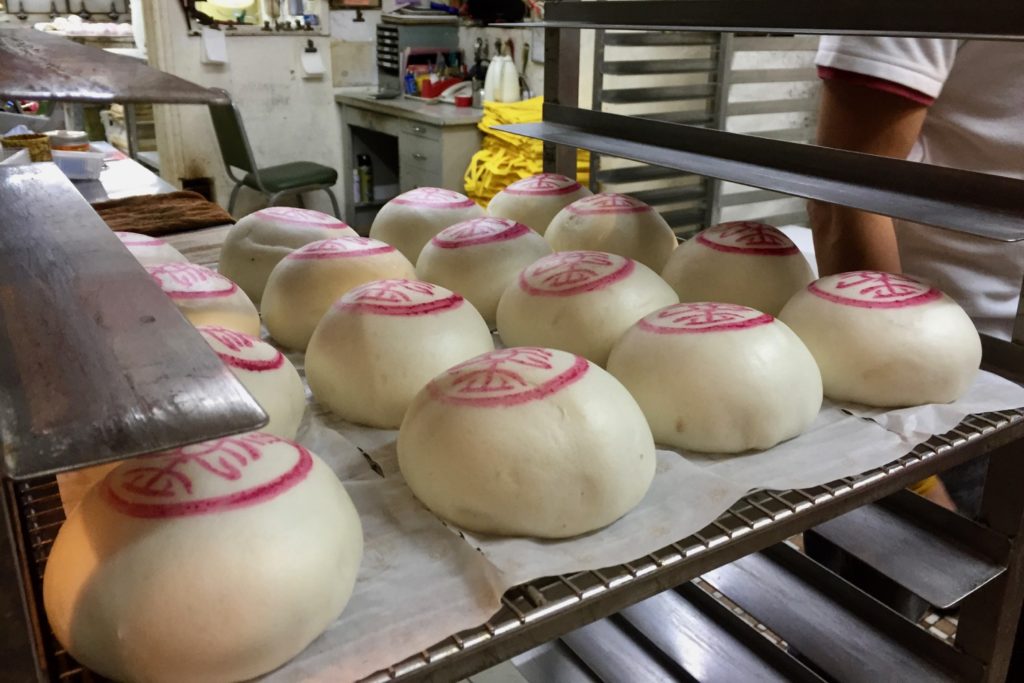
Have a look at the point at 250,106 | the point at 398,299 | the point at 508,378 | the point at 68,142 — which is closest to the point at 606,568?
the point at 508,378

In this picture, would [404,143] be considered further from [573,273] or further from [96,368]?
[96,368]

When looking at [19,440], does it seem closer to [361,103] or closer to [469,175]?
[469,175]

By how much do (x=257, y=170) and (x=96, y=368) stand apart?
4.08 meters

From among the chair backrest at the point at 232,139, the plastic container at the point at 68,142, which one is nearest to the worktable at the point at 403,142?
the chair backrest at the point at 232,139

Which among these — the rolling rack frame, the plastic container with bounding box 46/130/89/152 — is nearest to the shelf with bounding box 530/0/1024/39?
the rolling rack frame

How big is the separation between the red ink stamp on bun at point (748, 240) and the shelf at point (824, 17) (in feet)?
0.94

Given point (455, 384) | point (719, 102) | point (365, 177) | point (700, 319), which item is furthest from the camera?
point (365, 177)

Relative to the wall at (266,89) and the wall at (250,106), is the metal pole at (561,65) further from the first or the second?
the wall at (250,106)

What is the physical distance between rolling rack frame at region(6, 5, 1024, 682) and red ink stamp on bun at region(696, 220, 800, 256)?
3.7 inches

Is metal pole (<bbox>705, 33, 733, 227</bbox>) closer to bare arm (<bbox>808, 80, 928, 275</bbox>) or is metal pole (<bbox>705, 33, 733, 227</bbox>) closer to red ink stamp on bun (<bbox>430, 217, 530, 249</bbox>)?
bare arm (<bbox>808, 80, 928, 275</bbox>)

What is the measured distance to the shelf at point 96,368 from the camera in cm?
43

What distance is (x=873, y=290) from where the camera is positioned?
3.48ft

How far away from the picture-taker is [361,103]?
4895mm

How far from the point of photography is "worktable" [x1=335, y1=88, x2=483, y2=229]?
4.07 meters
